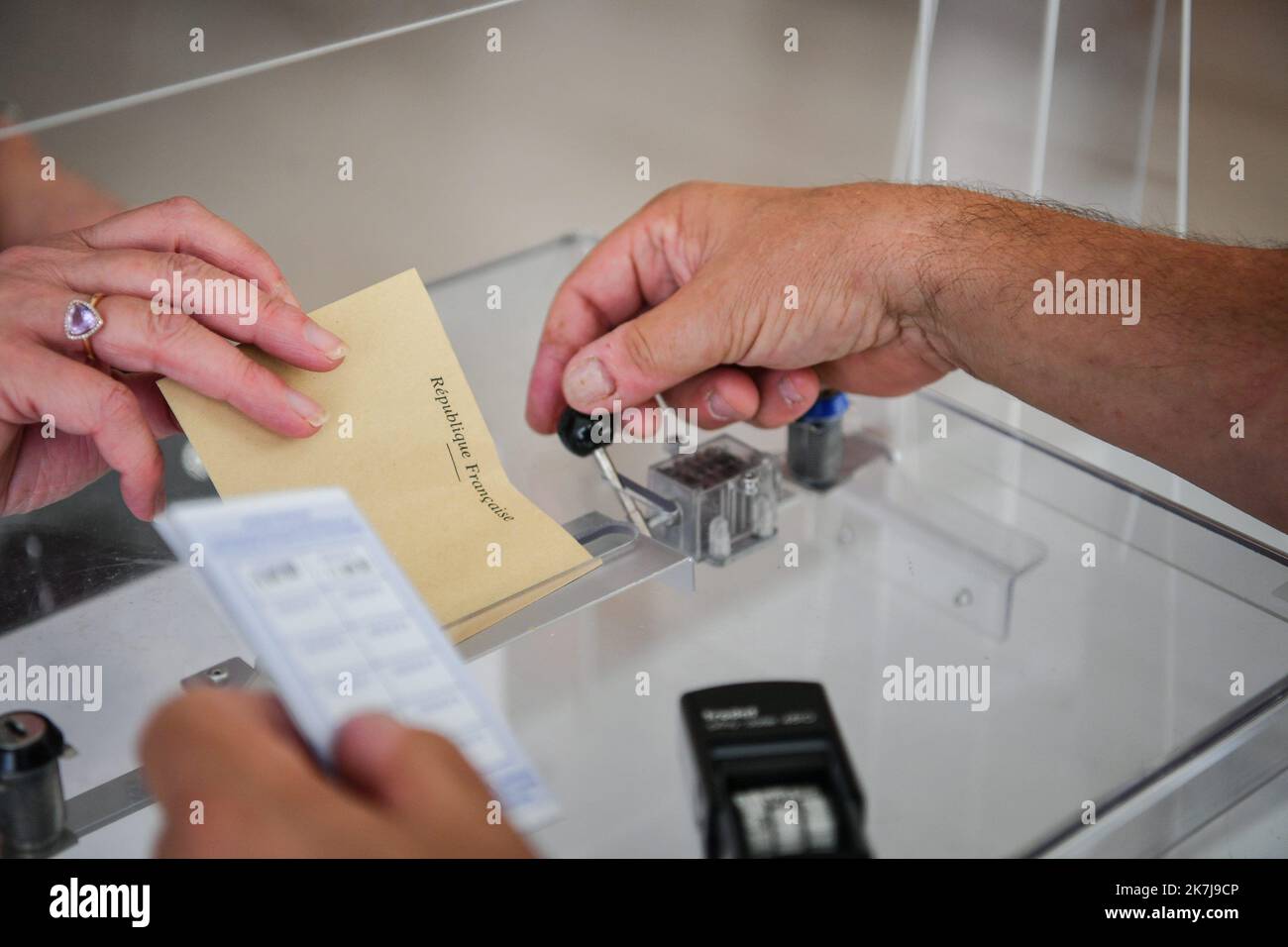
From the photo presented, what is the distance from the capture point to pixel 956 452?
3.59ft

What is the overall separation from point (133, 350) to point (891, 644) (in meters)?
0.54

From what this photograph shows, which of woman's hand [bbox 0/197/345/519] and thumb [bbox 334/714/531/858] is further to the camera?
woman's hand [bbox 0/197/345/519]

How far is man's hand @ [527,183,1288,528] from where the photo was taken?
2.97 ft

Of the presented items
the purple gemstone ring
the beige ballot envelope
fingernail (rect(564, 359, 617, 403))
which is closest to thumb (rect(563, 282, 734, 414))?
fingernail (rect(564, 359, 617, 403))

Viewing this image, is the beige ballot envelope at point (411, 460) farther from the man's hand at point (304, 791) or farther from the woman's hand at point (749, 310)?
the man's hand at point (304, 791)

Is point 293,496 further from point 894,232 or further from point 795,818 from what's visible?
point 894,232

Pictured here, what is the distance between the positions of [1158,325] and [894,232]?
22 centimetres

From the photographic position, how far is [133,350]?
0.88 meters

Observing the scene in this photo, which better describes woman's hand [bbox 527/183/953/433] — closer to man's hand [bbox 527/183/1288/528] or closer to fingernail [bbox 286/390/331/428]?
man's hand [bbox 527/183/1288/528]

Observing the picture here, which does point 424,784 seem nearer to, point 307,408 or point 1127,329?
point 307,408

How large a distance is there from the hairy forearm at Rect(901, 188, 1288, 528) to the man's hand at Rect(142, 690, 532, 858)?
60cm

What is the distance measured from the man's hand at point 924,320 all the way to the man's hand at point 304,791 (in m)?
0.54

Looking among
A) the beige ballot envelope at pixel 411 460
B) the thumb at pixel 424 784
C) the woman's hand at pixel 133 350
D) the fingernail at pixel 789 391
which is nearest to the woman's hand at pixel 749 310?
the fingernail at pixel 789 391

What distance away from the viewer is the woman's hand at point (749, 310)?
1032 millimetres
